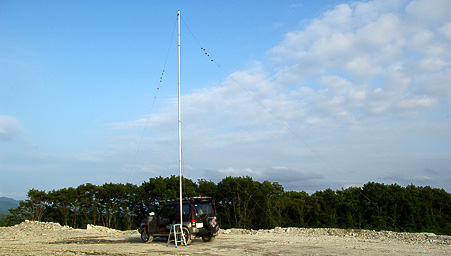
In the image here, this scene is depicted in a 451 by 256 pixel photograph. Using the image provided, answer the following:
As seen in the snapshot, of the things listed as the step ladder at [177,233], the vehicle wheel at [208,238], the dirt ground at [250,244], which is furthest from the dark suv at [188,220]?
the dirt ground at [250,244]

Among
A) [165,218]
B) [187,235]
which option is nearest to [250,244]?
[187,235]

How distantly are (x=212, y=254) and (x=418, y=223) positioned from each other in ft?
77.5

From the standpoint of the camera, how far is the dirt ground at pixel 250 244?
40.3ft

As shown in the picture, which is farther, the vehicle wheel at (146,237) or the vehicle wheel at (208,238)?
the vehicle wheel at (146,237)

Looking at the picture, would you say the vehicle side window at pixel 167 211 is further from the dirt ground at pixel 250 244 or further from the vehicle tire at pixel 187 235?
the vehicle tire at pixel 187 235

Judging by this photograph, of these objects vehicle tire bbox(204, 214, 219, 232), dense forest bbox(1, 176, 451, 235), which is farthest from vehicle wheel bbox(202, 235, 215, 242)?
dense forest bbox(1, 176, 451, 235)

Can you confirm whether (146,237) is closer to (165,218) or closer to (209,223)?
(165,218)

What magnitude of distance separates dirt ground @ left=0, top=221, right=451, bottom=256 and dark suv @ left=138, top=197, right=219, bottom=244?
0.45m

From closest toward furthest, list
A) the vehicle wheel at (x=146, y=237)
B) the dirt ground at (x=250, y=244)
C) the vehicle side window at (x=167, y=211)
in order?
the dirt ground at (x=250, y=244) < the vehicle side window at (x=167, y=211) < the vehicle wheel at (x=146, y=237)

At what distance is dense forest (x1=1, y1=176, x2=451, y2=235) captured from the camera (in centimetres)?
2939

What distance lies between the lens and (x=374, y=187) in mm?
31188

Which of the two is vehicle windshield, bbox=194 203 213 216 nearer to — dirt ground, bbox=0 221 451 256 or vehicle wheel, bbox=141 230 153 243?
dirt ground, bbox=0 221 451 256

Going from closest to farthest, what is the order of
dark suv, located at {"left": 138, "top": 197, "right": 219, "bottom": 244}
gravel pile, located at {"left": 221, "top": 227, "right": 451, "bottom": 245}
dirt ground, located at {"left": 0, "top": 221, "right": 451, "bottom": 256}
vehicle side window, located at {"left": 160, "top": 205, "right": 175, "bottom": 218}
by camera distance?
dirt ground, located at {"left": 0, "top": 221, "right": 451, "bottom": 256} < dark suv, located at {"left": 138, "top": 197, "right": 219, "bottom": 244} < gravel pile, located at {"left": 221, "top": 227, "right": 451, "bottom": 245} < vehicle side window, located at {"left": 160, "top": 205, "right": 175, "bottom": 218}

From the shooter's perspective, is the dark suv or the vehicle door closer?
the dark suv
